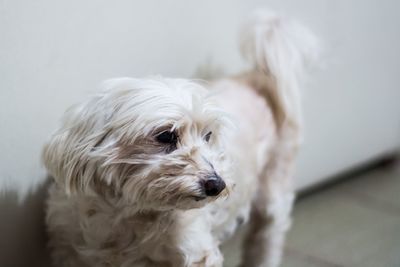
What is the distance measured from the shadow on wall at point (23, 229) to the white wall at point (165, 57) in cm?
3

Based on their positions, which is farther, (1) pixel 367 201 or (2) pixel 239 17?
(1) pixel 367 201

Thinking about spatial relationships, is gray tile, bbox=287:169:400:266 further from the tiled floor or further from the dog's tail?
the dog's tail

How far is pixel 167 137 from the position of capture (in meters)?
1.11

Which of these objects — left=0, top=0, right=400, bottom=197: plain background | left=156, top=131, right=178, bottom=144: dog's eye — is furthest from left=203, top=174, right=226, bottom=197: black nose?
left=0, top=0, right=400, bottom=197: plain background

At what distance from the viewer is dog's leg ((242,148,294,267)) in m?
1.77

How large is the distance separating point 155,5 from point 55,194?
22.0 inches

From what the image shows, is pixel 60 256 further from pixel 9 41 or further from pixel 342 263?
pixel 342 263

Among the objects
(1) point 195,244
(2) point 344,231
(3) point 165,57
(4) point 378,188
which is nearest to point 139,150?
(1) point 195,244

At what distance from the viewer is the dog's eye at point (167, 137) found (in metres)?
1.11

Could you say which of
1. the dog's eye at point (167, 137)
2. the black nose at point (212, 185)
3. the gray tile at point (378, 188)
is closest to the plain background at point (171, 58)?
the gray tile at point (378, 188)

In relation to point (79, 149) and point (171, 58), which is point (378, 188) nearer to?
point (171, 58)

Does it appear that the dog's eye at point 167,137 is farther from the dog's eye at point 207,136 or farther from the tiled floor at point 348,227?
the tiled floor at point 348,227

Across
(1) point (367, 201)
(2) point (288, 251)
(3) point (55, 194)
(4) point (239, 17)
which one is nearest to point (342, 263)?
(2) point (288, 251)

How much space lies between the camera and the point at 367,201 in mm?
2396
